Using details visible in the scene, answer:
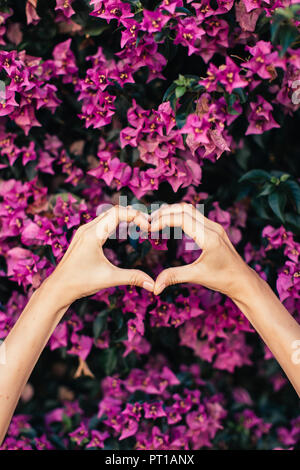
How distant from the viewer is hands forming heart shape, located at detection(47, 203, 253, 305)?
1083 millimetres

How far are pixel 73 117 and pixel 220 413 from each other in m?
1.04

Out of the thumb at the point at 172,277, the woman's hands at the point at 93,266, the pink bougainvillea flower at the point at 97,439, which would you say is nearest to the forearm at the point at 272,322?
the thumb at the point at 172,277

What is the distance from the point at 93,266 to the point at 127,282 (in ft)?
0.28

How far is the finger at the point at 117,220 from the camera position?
→ 1.08 meters

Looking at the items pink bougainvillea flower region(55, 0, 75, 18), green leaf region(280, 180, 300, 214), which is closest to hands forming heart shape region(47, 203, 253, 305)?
green leaf region(280, 180, 300, 214)

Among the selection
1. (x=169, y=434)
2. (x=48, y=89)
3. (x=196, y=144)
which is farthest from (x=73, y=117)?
(x=169, y=434)

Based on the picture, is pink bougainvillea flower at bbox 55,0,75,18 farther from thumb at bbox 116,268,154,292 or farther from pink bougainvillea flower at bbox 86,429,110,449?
pink bougainvillea flower at bbox 86,429,110,449

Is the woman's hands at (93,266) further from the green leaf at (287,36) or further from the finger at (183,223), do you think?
the green leaf at (287,36)

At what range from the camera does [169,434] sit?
149 cm

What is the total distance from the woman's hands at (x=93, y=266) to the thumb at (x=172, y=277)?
0.09 ft

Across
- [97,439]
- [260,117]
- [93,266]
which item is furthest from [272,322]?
[97,439]

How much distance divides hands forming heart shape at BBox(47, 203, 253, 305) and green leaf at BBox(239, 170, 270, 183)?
0.88 ft

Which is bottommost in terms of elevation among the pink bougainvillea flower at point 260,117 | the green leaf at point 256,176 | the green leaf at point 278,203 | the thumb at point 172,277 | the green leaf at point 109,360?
the green leaf at point 109,360
